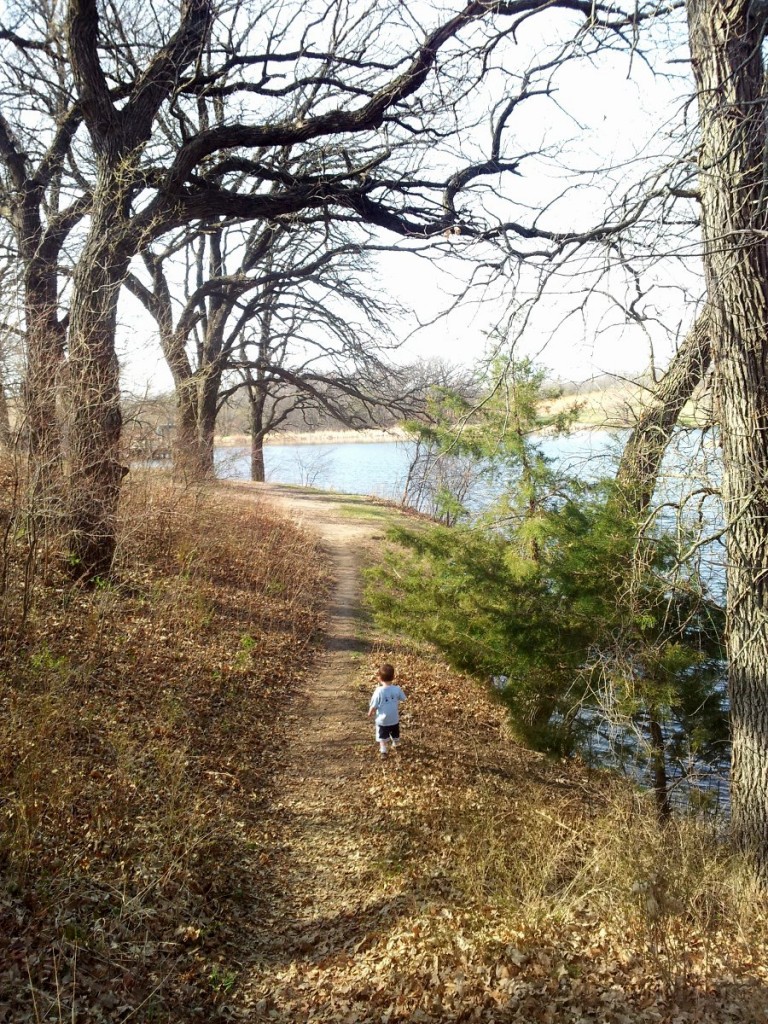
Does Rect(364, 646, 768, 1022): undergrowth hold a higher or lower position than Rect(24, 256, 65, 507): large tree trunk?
lower

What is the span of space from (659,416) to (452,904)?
5.09 m

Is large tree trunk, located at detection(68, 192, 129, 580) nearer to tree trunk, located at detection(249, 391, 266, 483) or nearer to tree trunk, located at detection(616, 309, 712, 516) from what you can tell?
tree trunk, located at detection(616, 309, 712, 516)

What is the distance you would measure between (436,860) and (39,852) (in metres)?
3.19

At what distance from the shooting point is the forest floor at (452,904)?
171 inches

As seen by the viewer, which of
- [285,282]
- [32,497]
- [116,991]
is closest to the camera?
[116,991]

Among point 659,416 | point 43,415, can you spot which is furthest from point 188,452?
point 659,416

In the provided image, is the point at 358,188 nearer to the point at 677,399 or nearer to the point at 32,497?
the point at 677,399

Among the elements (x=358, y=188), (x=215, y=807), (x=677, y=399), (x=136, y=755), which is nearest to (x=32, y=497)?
(x=136, y=755)

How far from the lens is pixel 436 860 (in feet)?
20.5

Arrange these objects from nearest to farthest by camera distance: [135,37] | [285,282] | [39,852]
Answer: [39,852] → [135,37] → [285,282]

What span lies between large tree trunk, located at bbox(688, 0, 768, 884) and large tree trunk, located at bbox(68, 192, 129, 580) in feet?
22.0

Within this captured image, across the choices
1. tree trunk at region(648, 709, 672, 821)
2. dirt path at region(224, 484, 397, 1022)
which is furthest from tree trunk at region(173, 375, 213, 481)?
tree trunk at region(648, 709, 672, 821)

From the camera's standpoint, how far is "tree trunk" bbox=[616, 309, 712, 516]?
7.07m

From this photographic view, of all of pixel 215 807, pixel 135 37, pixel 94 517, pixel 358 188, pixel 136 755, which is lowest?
pixel 215 807
